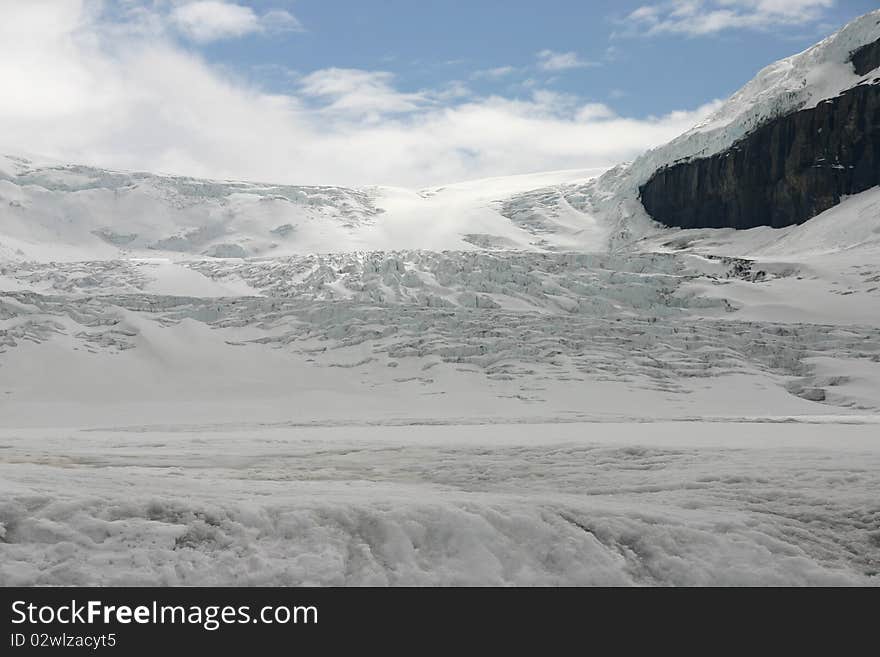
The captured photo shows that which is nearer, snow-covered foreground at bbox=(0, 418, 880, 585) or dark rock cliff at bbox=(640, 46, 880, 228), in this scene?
snow-covered foreground at bbox=(0, 418, 880, 585)

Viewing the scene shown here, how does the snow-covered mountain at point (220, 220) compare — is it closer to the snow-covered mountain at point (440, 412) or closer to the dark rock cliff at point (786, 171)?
the snow-covered mountain at point (440, 412)

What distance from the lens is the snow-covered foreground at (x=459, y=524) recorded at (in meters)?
4.67

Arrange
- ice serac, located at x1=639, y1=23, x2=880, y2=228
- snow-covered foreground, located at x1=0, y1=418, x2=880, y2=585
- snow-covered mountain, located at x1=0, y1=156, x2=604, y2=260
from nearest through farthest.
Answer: snow-covered foreground, located at x1=0, y1=418, x2=880, y2=585, snow-covered mountain, located at x1=0, y1=156, x2=604, y2=260, ice serac, located at x1=639, y1=23, x2=880, y2=228

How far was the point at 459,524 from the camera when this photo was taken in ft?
17.0

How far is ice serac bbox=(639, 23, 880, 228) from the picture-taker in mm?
64938

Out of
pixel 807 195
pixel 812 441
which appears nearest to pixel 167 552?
pixel 812 441

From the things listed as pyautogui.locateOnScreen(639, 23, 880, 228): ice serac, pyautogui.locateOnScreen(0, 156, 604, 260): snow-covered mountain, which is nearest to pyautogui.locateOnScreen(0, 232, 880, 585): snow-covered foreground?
pyautogui.locateOnScreen(639, 23, 880, 228): ice serac

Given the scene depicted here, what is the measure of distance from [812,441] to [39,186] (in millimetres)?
74982

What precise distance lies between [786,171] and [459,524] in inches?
2782

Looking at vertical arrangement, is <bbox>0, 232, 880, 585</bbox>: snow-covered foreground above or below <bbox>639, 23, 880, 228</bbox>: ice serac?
below

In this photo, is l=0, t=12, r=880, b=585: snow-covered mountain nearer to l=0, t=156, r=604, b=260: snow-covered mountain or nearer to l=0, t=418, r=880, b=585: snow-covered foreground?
l=0, t=418, r=880, b=585: snow-covered foreground

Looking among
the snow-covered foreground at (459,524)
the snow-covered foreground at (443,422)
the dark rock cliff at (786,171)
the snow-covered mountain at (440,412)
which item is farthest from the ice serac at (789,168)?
the snow-covered foreground at (459,524)

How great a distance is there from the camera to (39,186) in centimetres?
7156
